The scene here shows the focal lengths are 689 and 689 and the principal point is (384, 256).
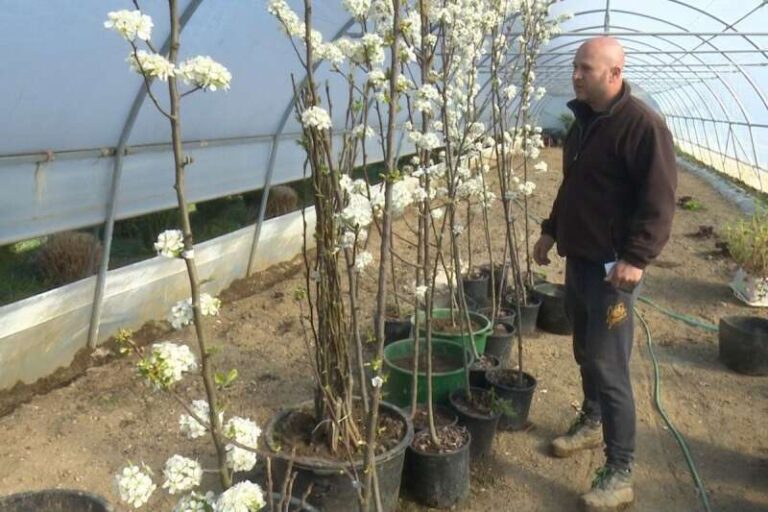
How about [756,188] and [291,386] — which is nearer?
[291,386]

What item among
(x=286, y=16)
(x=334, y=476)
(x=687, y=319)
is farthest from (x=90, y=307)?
(x=687, y=319)

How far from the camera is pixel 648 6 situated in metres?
9.95

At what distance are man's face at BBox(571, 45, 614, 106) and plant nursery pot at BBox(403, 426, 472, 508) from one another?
1.59 m

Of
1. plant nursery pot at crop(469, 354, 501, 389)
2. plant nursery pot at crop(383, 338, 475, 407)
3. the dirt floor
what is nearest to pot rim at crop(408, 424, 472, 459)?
the dirt floor

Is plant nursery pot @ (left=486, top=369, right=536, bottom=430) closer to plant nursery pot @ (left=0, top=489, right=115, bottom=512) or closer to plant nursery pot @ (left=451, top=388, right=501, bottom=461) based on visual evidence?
plant nursery pot @ (left=451, top=388, right=501, bottom=461)

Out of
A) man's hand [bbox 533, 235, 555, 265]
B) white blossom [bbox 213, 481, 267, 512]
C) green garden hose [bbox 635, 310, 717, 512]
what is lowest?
green garden hose [bbox 635, 310, 717, 512]

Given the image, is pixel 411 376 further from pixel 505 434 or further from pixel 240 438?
pixel 240 438

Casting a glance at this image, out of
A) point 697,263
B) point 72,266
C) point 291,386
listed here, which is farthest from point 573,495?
point 697,263

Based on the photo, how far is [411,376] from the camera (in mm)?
3465

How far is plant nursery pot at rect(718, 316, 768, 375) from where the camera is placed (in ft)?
14.4

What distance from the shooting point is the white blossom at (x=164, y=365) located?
1.30 metres

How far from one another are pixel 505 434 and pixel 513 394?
0.80 feet

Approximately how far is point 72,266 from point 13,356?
1.56m

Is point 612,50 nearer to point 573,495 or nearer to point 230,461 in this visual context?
point 573,495
